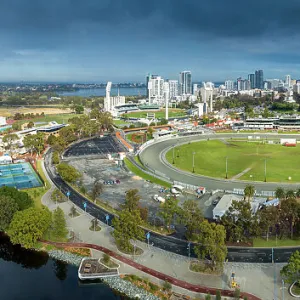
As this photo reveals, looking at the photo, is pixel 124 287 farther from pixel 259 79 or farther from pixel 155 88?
pixel 259 79

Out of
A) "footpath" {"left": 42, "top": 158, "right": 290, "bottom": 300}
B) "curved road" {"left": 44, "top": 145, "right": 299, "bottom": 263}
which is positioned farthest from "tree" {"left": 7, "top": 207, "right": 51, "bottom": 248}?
"curved road" {"left": 44, "top": 145, "right": 299, "bottom": 263}

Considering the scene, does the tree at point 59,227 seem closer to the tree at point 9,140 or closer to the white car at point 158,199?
the white car at point 158,199

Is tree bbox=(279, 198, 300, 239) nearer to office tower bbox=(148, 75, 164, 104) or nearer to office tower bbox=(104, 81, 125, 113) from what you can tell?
office tower bbox=(104, 81, 125, 113)

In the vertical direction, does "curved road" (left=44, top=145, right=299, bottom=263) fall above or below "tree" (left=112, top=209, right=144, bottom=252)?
below

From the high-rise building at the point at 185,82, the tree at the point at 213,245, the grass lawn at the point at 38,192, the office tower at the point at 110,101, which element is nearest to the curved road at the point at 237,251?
the tree at the point at 213,245

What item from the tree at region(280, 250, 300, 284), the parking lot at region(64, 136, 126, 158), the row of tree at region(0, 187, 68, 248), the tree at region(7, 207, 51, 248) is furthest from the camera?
the parking lot at region(64, 136, 126, 158)

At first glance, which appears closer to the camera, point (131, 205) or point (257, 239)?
point (257, 239)

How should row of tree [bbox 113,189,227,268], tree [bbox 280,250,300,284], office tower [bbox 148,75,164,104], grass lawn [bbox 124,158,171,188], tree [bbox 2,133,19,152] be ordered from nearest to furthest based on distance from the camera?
1. tree [bbox 280,250,300,284]
2. row of tree [bbox 113,189,227,268]
3. grass lawn [bbox 124,158,171,188]
4. tree [bbox 2,133,19,152]
5. office tower [bbox 148,75,164,104]


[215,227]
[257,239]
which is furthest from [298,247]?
[215,227]

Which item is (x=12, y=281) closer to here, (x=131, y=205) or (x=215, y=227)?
(x=131, y=205)
